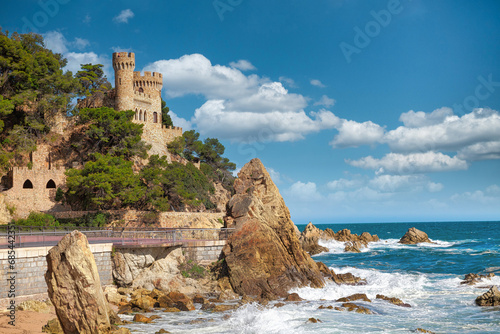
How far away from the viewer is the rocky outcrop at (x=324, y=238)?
5153 cm

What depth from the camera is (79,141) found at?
4916cm

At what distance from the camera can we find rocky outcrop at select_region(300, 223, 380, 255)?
51.5 m

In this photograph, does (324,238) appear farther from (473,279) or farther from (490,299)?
(490,299)

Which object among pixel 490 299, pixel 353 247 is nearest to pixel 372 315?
pixel 490 299

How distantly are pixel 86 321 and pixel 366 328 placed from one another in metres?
9.15

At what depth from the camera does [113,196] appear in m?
40.3

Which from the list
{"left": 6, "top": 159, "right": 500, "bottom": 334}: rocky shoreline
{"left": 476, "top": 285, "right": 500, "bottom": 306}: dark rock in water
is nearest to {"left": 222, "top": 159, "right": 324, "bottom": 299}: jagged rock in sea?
{"left": 6, "top": 159, "right": 500, "bottom": 334}: rocky shoreline

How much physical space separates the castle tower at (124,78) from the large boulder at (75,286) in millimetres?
43643

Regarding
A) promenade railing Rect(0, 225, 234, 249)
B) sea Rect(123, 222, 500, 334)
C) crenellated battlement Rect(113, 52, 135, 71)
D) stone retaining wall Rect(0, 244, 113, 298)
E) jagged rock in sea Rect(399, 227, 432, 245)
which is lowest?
sea Rect(123, 222, 500, 334)

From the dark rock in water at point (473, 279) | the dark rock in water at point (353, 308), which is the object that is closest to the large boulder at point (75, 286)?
the dark rock in water at point (353, 308)

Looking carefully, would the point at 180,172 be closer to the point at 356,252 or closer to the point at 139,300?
the point at 356,252

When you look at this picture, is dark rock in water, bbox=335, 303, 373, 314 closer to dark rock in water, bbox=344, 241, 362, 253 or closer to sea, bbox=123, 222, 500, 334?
sea, bbox=123, 222, 500, 334

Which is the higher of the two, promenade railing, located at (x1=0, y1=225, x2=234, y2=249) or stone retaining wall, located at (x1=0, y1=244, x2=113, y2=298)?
promenade railing, located at (x1=0, y1=225, x2=234, y2=249)

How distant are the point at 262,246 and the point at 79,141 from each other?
32408mm
